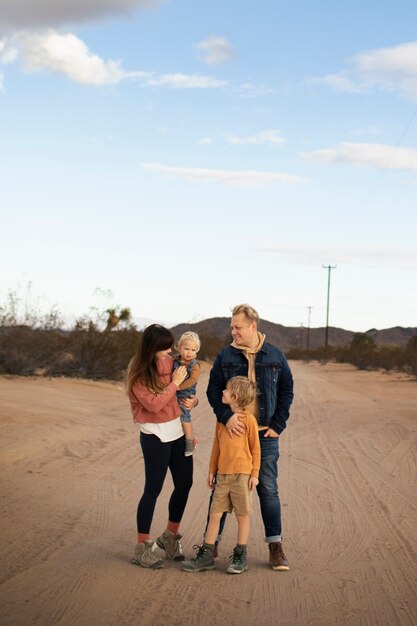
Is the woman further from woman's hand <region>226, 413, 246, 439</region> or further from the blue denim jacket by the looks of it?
woman's hand <region>226, 413, 246, 439</region>

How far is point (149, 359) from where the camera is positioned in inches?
285

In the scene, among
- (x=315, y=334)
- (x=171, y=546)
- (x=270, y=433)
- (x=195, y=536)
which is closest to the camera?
(x=270, y=433)

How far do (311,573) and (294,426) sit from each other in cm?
1175

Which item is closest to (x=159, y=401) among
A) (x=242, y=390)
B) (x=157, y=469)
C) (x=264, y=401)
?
(x=157, y=469)

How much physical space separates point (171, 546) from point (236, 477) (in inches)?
35.3

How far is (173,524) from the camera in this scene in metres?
7.52

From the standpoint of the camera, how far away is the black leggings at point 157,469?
23.9ft

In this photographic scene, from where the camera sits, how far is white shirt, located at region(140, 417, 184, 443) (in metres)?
7.26

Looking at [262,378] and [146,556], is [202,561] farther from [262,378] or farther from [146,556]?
[262,378]

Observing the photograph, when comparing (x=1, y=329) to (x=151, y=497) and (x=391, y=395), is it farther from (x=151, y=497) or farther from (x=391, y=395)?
(x=151, y=497)

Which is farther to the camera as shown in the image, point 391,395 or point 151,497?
point 391,395

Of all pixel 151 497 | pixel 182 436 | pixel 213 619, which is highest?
pixel 182 436

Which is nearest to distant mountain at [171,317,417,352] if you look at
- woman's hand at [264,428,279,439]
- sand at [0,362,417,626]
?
sand at [0,362,417,626]

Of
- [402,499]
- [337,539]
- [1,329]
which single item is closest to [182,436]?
[337,539]
